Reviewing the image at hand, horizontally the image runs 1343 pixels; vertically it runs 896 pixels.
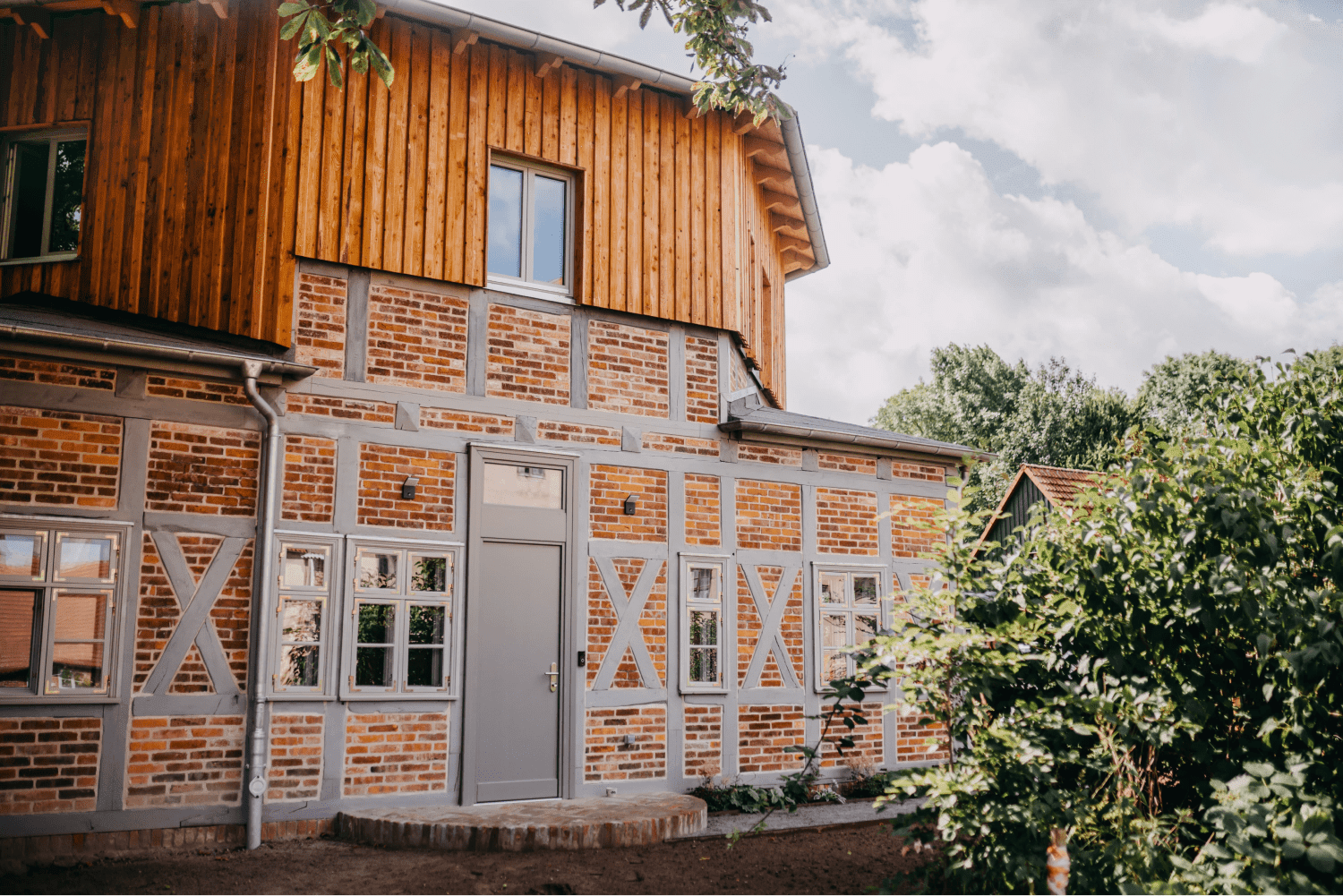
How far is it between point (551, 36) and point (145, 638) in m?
5.92

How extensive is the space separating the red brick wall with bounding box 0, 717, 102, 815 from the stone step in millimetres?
1721

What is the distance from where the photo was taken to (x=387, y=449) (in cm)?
809

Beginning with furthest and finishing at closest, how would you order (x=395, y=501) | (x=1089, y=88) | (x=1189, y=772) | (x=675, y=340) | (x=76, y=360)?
1. (x=1089, y=88)
2. (x=675, y=340)
3. (x=395, y=501)
4. (x=76, y=360)
5. (x=1189, y=772)

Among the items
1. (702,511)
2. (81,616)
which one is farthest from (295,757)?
(702,511)

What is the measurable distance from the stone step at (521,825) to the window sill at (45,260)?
4.91 m

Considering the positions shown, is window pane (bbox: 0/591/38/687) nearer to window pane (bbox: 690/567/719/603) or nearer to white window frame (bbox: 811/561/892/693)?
window pane (bbox: 690/567/719/603)

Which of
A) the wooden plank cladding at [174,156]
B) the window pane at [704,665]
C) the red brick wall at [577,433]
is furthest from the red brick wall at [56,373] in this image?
→ the window pane at [704,665]

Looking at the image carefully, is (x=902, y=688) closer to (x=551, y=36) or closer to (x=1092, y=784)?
(x=1092, y=784)

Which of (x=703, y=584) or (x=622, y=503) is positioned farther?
(x=703, y=584)

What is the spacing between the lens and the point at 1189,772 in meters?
4.57

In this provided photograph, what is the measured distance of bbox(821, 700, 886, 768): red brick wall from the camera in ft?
30.8

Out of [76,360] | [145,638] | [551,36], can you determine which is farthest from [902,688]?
[551,36]

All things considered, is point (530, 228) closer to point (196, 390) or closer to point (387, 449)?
point (387, 449)

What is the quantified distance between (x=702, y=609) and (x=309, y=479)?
3.63m
